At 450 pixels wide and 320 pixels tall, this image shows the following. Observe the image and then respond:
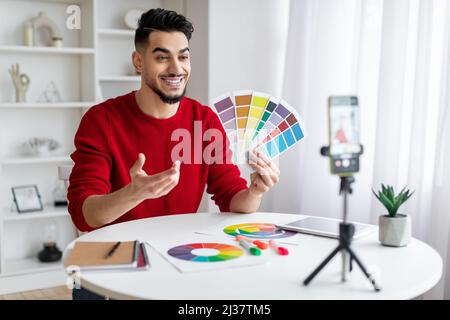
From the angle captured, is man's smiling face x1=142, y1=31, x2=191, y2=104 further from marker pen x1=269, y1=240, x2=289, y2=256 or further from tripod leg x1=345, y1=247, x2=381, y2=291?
tripod leg x1=345, y1=247, x2=381, y2=291

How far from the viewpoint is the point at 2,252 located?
3461mm

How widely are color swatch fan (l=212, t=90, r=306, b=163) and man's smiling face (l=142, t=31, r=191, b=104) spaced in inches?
7.8

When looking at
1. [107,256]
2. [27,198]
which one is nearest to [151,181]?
[107,256]

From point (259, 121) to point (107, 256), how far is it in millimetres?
780

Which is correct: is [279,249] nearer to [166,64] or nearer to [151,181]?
[151,181]

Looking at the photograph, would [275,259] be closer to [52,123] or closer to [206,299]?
[206,299]

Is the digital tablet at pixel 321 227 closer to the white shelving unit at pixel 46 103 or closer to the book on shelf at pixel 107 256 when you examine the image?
the book on shelf at pixel 107 256

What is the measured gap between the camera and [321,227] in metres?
1.71

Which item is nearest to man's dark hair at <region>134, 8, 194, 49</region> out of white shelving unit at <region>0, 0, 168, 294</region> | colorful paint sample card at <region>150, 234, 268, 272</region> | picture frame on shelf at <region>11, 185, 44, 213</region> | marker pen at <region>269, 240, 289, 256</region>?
colorful paint sample card at <region>150, 234, 268, 272</region>

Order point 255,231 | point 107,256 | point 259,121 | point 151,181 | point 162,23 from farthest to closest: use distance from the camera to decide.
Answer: point 162,23, point 259,121, point 255,231, point 151,181, point 107,256

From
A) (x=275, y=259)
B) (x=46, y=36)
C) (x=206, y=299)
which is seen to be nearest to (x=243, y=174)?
(x=46, y=36)

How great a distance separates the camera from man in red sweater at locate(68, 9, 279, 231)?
1.90 meters

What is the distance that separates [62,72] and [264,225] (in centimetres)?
256

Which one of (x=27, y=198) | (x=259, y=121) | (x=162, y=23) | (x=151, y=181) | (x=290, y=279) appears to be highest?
(x=162, y=23)
